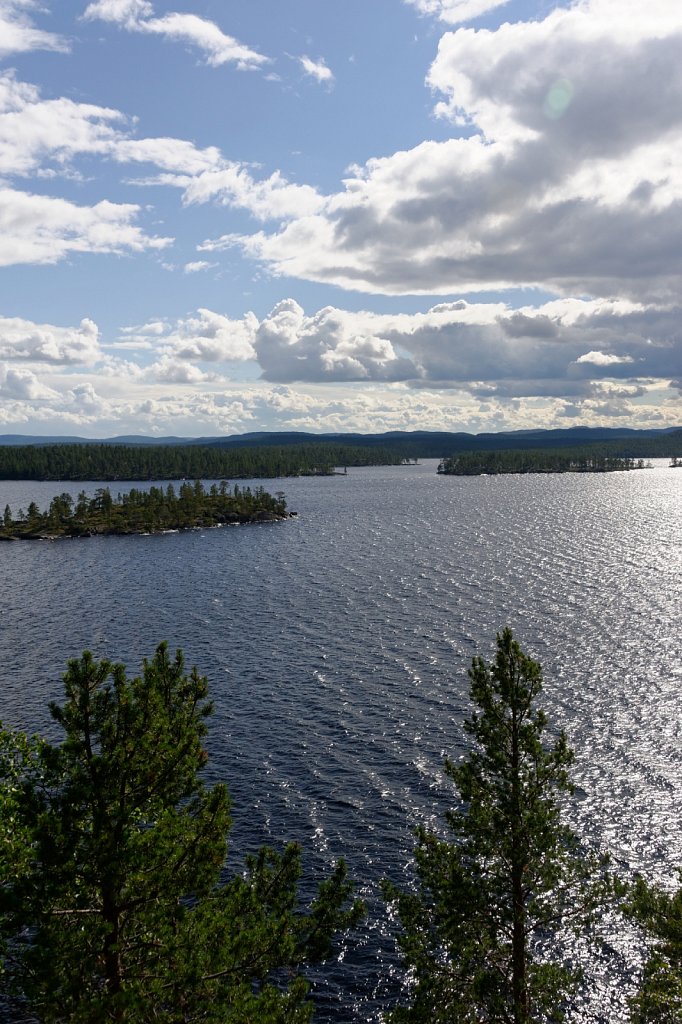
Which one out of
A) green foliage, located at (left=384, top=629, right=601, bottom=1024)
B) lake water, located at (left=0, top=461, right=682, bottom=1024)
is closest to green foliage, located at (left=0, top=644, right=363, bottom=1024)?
green foliage, located at (left=384, top=629, right=601, bottom=1024)

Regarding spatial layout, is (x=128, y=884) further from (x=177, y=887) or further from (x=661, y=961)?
(x=661, y=961)

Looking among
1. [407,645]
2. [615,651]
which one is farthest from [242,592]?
[615,651]

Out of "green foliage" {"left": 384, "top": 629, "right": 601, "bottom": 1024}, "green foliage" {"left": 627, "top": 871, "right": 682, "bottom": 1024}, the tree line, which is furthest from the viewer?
"green foliage" {"left": 384, "top": 629, "right": 601, "bottom": 1024}

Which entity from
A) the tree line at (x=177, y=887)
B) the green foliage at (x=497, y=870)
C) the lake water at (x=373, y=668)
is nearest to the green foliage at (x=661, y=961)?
the tree line at (x=177, y=887)

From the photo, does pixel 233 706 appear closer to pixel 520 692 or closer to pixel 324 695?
pixel 324 695

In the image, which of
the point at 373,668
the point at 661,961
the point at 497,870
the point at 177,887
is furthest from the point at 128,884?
the point at 373,668

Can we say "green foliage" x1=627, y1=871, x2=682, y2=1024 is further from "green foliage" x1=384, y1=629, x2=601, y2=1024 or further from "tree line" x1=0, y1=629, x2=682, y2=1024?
"green foliage" x1=384, y1=629, x2=601, y2=1024
